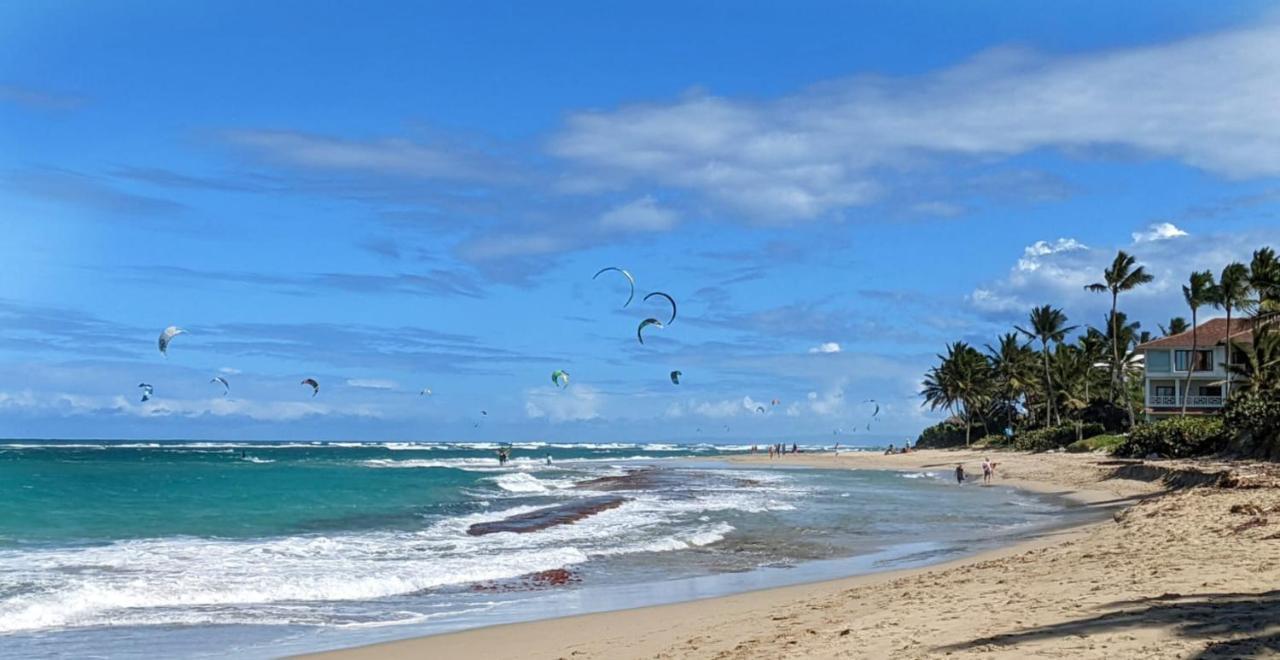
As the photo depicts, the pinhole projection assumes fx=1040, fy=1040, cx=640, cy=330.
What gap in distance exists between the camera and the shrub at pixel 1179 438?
120 feet

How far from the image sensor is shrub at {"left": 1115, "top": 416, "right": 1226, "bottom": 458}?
3659 centimetres

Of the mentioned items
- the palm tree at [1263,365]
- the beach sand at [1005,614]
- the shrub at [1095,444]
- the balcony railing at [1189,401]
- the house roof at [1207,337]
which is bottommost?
the beach sand at [1005,614]

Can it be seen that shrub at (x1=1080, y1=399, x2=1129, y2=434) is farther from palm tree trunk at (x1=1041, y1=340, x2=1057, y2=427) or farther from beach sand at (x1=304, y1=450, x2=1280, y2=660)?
beach sand at (x1=304, y1=450, x2=1280, y2=660)

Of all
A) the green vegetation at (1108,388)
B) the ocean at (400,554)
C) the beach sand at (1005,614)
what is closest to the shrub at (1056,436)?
the green vegetation at (1108,388)

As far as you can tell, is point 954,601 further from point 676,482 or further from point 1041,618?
point 676,482

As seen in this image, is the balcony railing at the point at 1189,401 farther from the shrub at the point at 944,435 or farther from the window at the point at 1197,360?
the shrub at the point at 944,435

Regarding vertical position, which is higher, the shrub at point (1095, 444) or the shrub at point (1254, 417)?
the shrub at point (1254, 417)

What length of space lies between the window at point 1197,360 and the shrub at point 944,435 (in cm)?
3098

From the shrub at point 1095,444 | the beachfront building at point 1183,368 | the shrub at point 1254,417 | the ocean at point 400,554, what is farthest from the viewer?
the beachfront building at point 1183,368

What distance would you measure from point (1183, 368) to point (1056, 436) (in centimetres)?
797

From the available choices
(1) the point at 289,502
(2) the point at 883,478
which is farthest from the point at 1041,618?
(2) the point at 883,478

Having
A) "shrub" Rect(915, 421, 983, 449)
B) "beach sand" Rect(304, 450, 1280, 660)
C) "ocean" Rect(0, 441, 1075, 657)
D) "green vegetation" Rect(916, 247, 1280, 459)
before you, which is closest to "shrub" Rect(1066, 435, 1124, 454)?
"green vegetation" Rect(916, 247, 1280, 459)

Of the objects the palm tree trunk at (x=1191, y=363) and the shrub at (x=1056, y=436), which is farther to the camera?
the shrub at (x=1056, y=436)

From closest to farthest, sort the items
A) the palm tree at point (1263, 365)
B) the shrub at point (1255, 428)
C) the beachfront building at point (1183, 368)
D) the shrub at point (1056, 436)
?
1. the shrub at point (1255, 428)
2. the palm tree at point (1263, 365)
3. the beachfront building at point (1183, 368)
4. the shrub at point (1056, 436)
